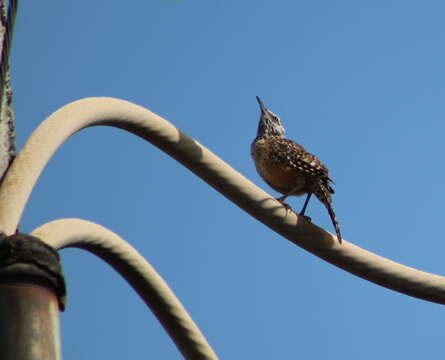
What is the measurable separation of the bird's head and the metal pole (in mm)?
5617

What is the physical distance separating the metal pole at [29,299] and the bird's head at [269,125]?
5617mm

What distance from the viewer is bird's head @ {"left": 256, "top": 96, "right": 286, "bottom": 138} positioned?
7.77 metres

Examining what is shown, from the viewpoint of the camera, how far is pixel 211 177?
12.3ft

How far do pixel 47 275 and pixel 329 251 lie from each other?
7.00 feet

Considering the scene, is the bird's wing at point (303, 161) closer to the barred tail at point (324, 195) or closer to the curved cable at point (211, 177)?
the barred tail at point (324, 195)

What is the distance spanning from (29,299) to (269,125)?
6.00 meters

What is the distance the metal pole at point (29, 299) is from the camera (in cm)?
182

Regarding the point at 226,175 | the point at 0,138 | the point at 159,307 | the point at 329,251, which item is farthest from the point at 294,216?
the point at 0,138

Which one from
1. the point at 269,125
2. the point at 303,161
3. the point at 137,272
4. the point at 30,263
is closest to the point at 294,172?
the point at 303,161

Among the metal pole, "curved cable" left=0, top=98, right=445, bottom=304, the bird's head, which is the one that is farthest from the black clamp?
the bird's head

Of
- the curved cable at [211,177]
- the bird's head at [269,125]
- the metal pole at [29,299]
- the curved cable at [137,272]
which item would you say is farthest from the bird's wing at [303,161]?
the metal pole at [29,299]

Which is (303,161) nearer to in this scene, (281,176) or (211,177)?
(281,176)

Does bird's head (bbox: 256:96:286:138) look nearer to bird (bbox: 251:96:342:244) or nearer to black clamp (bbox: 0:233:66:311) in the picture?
bird (bbox: 251:96:342:244)

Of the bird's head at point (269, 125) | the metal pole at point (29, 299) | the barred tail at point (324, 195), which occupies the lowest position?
the metal pole at point (29, 299)
